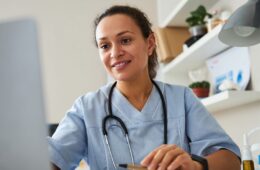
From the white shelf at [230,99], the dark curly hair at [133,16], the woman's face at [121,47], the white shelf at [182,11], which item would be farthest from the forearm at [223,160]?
the white shelf at [182,11]

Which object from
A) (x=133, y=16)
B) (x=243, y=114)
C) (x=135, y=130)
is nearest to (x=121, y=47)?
(x=133, y=16)

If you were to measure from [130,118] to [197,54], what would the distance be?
3.05 ft

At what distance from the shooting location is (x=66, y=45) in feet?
8.19

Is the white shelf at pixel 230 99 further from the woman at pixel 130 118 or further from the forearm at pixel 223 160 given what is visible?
the forearm at pixel 223 160

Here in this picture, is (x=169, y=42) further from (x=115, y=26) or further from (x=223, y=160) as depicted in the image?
(x=223, y=160)

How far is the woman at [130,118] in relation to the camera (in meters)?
0.99

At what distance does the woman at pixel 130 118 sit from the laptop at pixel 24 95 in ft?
1.91

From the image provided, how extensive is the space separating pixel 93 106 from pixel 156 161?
407 millimetres

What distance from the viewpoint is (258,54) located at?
4.84 ft

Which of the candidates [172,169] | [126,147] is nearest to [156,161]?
[172,169]

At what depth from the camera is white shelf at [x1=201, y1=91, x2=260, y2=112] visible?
4.89 feet

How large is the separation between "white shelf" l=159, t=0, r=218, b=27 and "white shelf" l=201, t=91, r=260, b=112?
55cm

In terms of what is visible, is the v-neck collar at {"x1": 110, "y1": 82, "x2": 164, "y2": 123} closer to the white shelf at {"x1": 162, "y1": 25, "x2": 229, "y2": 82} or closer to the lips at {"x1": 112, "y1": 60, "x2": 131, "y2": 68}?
the lips at {"x1": 112, "y1": 60, "x2": 131, "y2": 68}

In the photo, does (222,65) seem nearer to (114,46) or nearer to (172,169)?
(114,46)
